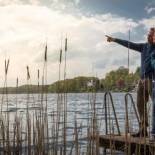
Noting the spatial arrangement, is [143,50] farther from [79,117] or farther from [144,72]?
[79,117]

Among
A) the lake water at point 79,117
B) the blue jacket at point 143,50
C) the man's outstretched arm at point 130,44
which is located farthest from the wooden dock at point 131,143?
the man's outstretched arm at point 130,44

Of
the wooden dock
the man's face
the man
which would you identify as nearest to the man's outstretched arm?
the man

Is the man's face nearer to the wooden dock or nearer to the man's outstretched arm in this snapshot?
the man's outstretched arm

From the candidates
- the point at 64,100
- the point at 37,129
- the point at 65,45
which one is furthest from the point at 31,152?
the point at 65,45

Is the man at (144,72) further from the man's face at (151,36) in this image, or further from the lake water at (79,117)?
the lake water at (79,117)

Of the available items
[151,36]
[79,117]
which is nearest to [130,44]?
[151,36]

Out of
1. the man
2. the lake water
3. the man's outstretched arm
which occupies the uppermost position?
the man's outstretched arm

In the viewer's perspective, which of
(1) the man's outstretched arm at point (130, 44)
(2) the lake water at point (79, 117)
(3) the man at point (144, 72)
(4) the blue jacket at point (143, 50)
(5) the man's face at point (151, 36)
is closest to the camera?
(2) the lake water at point (79, 117)

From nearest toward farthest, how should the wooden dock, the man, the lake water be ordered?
the wooden dock < the lake water < the man

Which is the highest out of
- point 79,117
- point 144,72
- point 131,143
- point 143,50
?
point 143,50

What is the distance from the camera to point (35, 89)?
7367mm

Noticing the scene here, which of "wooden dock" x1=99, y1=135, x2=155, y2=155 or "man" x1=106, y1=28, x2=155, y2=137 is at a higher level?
"man" x1=106, y1=28, x2=155, y2=137

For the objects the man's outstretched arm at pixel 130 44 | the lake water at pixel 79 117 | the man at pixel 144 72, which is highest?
the man's outstretched arm at pixel 130 44

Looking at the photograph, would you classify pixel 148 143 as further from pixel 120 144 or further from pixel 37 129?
pixel 37 129
